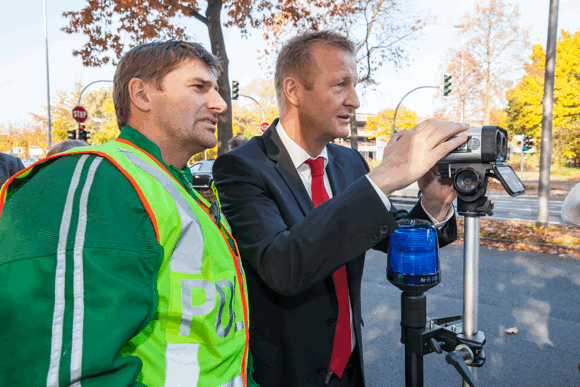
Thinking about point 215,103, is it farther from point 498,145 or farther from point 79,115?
point 79,115

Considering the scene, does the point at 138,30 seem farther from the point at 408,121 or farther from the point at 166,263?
the point at 408,121

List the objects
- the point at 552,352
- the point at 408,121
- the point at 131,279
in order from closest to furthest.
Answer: the point at 131,279
the point at 552,352
the point at 408,121

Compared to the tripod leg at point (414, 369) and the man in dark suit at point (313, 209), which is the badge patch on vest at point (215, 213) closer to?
the man in dark suit at point (313, 209)

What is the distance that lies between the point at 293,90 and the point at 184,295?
107cm

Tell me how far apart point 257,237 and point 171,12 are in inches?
416

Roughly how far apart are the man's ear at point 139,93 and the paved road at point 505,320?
2.73 meters

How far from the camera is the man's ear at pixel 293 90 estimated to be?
168cm

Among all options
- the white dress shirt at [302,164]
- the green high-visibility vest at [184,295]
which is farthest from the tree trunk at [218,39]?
the green high-visibility vest at [184,295]

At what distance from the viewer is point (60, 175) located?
2.60ft

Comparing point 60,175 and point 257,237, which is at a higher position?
point 60,175

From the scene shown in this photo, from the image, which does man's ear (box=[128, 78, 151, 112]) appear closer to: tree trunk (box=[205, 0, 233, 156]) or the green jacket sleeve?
the green jacket sleeve

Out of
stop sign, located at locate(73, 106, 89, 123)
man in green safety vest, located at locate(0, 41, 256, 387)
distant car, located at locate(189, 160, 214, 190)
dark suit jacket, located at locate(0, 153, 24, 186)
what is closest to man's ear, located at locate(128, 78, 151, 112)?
man in green safety vest, located at locate(0, 41, 256, 387)

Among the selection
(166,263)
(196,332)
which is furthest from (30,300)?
(196,332)

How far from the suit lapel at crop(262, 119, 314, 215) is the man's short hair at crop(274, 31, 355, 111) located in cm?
24
